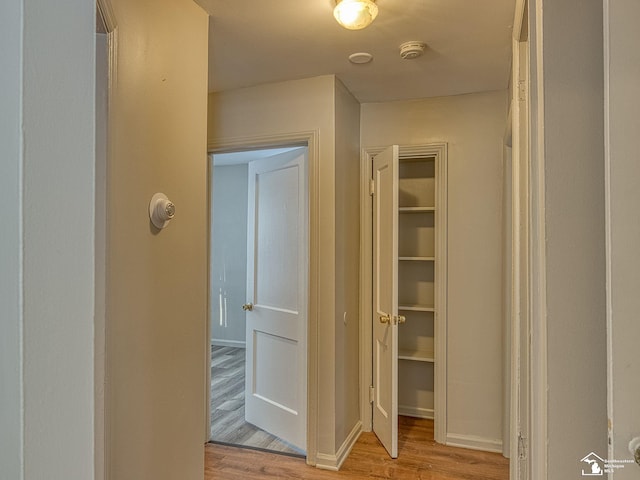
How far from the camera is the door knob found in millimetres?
725

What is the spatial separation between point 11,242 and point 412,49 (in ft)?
7.13

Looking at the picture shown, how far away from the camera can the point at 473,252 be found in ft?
9.91

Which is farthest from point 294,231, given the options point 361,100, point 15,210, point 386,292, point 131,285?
point 15,210

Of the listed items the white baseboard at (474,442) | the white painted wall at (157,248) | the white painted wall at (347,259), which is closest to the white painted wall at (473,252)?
the white baseboard at (474,442)

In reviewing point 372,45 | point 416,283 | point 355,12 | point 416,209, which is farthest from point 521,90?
point 416,283

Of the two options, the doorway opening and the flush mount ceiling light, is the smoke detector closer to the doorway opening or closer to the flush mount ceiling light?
the flush mount ceiling light

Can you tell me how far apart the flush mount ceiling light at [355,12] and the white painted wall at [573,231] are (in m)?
1.03

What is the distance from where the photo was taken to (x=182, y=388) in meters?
1.76

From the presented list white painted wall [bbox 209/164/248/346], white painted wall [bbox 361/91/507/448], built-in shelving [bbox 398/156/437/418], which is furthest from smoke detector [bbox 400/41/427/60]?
white painted wall [bbox 209/164/248/346]

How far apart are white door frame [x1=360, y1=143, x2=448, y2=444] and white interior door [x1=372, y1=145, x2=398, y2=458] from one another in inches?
1.8

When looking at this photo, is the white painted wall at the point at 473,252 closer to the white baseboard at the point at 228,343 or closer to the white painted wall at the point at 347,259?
the white painted wall at the point at 347,259

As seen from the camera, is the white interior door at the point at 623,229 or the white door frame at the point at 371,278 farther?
the white door frame at the point at 371,278

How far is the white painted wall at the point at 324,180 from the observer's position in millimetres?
2670

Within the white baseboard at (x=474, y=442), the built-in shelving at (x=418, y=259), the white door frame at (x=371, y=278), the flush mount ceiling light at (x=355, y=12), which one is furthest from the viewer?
the built-in shelving at (x=418, y=259)
